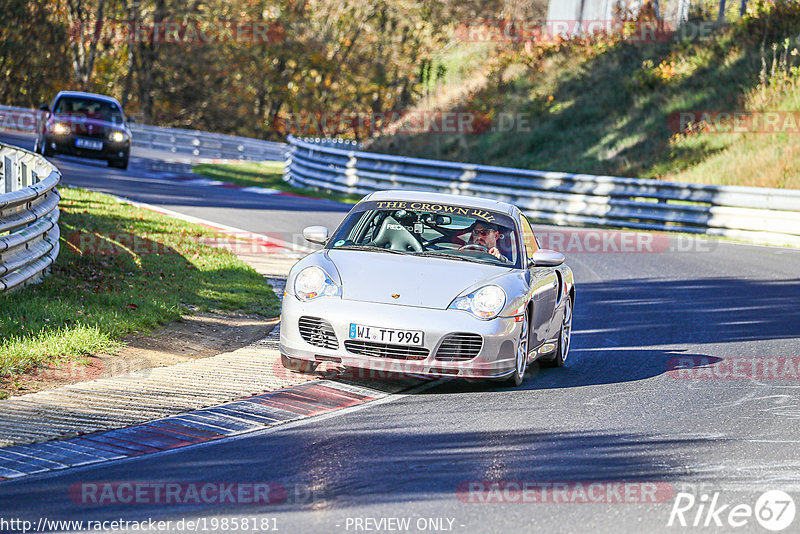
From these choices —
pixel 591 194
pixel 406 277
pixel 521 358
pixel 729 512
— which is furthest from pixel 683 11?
pixel 729 512

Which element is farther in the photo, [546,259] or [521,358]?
[546,259]

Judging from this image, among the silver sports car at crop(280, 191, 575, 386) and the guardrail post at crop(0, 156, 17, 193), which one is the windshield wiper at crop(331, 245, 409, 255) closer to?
the silver sports car at crop(280, 191, 575, 386)

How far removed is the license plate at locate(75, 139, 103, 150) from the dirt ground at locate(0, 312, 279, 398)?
16942mm

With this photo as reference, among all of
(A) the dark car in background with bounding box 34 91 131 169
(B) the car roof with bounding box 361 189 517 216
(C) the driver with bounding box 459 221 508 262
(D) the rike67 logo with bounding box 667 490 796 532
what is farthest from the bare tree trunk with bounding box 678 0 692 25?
(D) the rike67 logo with bounding box 667 490 796 532

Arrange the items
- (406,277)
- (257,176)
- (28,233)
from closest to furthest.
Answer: (406,277) → (28,233) → (257,176)

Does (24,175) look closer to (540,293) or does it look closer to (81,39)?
(540,293)

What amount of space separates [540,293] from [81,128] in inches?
784

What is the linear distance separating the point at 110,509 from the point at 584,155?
90.1 feet

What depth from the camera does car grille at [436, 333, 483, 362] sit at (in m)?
→ 7.97

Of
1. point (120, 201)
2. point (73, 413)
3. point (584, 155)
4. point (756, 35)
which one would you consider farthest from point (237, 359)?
point (756, 35)

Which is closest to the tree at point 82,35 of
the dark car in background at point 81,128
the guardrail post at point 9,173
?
the dark car in background at point 81,128

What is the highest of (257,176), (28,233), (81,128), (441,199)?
(441,199)

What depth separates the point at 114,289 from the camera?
11.1 metres

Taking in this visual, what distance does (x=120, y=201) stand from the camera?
1953cm
